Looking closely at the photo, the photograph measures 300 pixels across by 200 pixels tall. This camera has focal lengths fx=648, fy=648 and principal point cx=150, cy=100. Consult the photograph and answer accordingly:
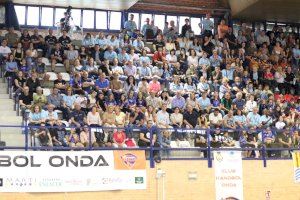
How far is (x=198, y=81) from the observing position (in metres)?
22.8

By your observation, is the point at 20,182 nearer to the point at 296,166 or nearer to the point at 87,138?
the point at 87,138

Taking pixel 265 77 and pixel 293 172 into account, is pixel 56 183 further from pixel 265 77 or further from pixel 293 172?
pixel 265 77

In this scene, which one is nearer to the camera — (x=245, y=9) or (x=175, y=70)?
(x=175, y=70)

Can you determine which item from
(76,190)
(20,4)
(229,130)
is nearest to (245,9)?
(20,4)

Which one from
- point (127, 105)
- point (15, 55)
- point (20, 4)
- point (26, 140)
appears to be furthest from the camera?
point (20, 4)

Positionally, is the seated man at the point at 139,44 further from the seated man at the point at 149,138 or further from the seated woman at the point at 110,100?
the seated man at the point at 149,138

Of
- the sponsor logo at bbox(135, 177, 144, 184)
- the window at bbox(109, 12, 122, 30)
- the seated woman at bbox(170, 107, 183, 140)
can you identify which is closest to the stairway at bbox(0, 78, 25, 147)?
the sponsor logo at bbox(135, 177, 144, 184)

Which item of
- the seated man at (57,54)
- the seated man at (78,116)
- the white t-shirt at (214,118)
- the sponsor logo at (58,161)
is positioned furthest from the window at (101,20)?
the sponsor logo at (58,161)

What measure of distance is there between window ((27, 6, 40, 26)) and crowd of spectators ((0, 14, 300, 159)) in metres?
4.16

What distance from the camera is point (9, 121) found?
18.1m

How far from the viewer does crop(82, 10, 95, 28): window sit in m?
28.6

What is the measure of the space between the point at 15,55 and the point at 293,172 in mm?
9503

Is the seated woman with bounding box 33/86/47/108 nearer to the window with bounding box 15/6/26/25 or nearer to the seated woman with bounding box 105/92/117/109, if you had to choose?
the seated woman with bounding box 105/92/117/109

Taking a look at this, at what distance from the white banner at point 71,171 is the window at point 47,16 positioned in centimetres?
1279
